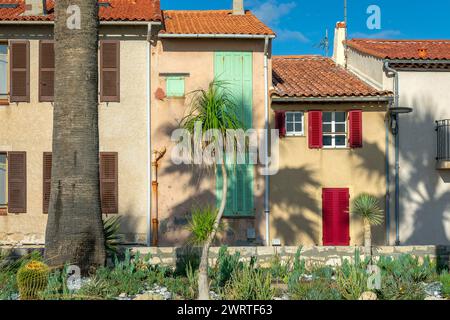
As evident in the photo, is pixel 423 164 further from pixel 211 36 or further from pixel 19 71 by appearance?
pixel 19 71

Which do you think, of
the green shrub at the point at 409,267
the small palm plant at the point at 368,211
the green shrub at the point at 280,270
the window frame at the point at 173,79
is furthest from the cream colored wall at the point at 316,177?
the green shrub at the point at 280,270

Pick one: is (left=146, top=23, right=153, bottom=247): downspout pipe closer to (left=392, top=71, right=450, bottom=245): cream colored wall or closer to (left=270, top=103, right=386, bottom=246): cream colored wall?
(left=270, top=103, right=386, bottom=246): cream colored wall

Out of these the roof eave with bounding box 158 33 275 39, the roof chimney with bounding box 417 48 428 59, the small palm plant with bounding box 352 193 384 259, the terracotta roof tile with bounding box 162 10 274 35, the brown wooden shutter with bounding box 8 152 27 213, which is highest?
the terracotta roof tile with bounding box 162 10 274 35

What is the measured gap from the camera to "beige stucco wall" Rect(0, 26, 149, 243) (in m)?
17.3

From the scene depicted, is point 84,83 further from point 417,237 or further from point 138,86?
point 417,237

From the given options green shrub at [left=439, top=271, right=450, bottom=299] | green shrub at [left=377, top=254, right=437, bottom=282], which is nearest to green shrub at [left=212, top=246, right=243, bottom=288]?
green shrub at [left=377, top=254, right=437, bottom=282]

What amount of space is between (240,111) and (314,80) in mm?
2830

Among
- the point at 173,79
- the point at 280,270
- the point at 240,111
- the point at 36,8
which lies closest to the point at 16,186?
the point at 36,8

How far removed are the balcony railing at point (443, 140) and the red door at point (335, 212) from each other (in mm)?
2906

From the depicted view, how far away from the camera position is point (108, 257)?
1193 centimetres

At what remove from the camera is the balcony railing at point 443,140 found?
18.0m

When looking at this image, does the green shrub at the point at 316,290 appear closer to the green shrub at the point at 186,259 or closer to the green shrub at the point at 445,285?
the green shrub at the point at 445,285

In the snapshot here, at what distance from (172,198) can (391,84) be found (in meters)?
6.95

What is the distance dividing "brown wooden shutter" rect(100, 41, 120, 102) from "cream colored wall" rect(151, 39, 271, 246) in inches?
39.3
